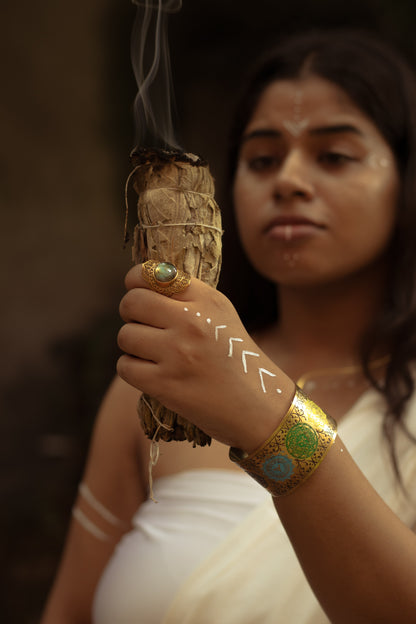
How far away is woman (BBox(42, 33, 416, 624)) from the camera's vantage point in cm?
108

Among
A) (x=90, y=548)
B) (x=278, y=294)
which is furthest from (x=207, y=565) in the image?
(x=278, y=294)

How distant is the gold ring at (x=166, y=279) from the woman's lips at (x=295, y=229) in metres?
0.53

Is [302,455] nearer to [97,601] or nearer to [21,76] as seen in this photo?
[97,601]

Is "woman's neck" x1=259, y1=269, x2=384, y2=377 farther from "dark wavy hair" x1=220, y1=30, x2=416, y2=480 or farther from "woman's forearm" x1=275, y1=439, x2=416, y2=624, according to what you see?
"woman's forearm" x1=275, y1=439, x2=416, y2=624

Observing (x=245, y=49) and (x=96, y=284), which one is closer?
(x=245, y=49)

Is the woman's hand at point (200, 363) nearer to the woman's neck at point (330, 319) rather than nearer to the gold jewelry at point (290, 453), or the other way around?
the gold jewelry at point (290, 453)

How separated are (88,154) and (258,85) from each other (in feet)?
7.08

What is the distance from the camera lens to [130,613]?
3.70 ft

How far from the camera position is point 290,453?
65 cm

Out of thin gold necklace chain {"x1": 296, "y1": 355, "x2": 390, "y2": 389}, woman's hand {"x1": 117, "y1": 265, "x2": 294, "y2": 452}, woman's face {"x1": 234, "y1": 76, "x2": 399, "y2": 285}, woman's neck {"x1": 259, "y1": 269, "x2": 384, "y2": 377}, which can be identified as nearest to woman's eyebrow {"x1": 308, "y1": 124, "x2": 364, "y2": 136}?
woman's face {"x1": 234, "y1": 76, "x2": 399, "y2": 285}

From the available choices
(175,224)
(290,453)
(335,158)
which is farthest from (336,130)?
(290,453)

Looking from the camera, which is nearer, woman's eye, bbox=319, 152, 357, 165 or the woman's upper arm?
woman's eye, bbox=319, 152, 357, 165

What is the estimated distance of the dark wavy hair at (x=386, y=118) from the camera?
1.21 meters

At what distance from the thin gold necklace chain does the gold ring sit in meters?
0.75
